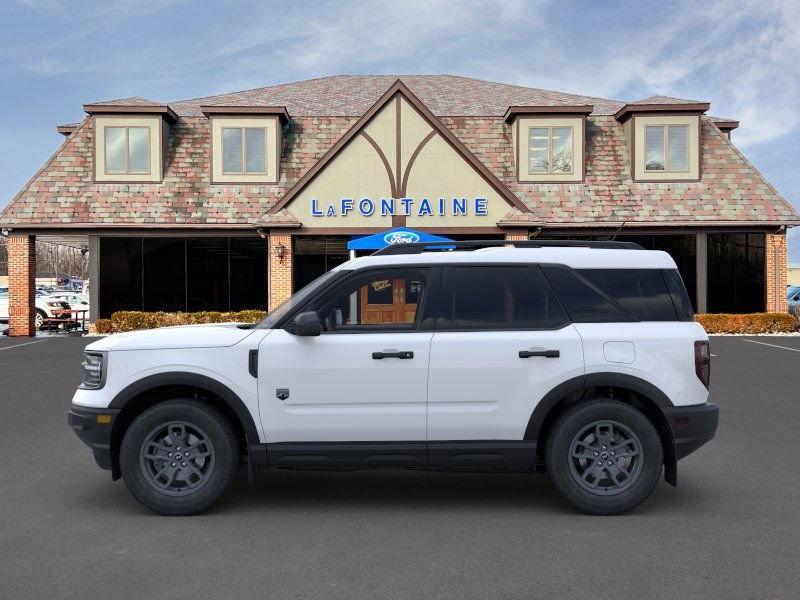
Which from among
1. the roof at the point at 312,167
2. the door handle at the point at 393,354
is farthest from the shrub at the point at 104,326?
the door handle at the point at 393,354

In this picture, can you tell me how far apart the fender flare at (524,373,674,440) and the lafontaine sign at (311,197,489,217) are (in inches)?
738

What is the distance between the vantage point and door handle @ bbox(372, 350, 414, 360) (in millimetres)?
5730

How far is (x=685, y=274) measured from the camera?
26609 mm

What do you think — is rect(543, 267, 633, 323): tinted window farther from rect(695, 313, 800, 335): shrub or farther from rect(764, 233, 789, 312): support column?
rect(764, 233, 789, 312): support column

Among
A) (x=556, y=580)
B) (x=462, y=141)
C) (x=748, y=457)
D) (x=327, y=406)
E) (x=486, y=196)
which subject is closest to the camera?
(x=556, y=580)

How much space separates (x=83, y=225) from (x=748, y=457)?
21705 mm

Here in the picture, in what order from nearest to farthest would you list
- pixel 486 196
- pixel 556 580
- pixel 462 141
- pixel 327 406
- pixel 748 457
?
1. pixel 556 580
2. pixel 327 406
3. pixel 748 457
4. pixel 486 196
5. pixel 462 141

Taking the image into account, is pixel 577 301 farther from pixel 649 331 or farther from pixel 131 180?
pixel 131 180

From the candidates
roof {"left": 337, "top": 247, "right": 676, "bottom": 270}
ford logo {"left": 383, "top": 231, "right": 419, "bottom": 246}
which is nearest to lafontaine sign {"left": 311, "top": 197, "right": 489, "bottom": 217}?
ford logo {"left": 383, "top": 231, "right": 419, "bottom": 246}

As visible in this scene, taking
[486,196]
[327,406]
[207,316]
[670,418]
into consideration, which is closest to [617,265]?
[670,418]

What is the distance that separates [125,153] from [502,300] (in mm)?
22448

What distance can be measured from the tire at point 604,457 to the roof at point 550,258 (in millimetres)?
1045

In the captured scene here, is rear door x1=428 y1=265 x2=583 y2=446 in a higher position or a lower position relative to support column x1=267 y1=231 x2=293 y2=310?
lower

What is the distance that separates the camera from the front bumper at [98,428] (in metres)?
5.79
